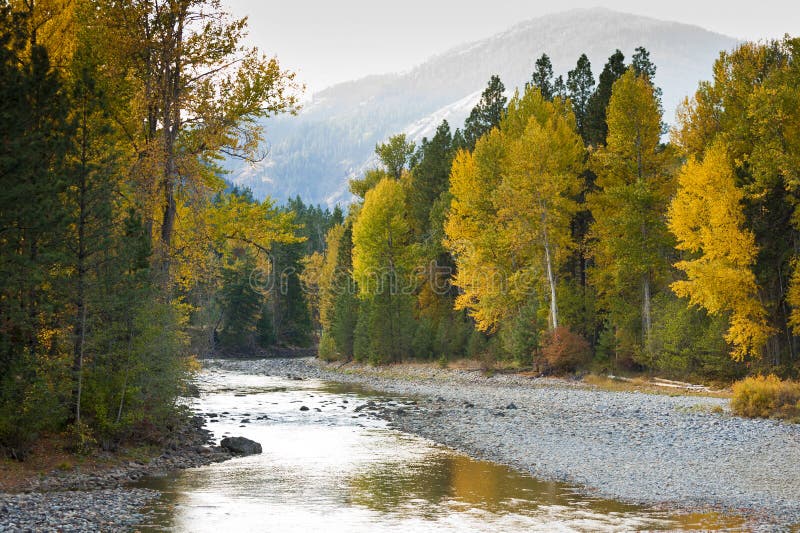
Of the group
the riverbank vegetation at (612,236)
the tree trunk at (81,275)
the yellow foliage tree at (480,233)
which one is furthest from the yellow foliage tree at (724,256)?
the tree trunk at (81,275)

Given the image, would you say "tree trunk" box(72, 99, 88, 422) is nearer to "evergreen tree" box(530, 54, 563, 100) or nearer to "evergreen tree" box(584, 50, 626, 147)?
"evergreen tree" box(584, 50, 626, 147)

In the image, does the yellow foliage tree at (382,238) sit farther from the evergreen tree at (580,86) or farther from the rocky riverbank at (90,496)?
the rocky riverbank at (90,496)

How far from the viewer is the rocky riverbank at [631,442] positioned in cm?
1274

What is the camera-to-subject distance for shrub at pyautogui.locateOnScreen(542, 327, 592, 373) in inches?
1304

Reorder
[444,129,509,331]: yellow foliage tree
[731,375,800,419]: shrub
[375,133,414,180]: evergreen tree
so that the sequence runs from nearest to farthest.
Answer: [731,375,800,419]: shrub
[444,129,509,331]: yellow foliage tree
[375,133,414,180]: evergreen tree

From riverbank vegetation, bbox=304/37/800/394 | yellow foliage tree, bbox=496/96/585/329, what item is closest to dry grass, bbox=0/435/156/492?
riverbank vegetation, bbox=304/37/800/394

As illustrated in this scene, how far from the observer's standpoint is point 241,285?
72250 millimetres

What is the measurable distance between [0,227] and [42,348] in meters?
2.81

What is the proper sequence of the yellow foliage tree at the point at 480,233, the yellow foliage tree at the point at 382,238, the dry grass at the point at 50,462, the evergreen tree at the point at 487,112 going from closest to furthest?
1. the dry grass at the point at 50,462
2. the yellow foliage tree at the point at 480,233
3. the evergreen tree at the point at 487,112
4. the yellow foliage tree at the point at 382,238

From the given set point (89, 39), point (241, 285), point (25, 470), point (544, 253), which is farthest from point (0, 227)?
point (241, 285)

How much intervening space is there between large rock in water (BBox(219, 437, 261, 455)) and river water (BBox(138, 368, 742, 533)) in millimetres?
349

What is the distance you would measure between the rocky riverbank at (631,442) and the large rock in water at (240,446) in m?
5.04

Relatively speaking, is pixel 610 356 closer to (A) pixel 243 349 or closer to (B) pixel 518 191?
(B) pixel 518 191

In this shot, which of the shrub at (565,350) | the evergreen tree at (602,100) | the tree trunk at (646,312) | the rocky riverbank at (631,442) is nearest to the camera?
the rocky riverbank at (631,442)
